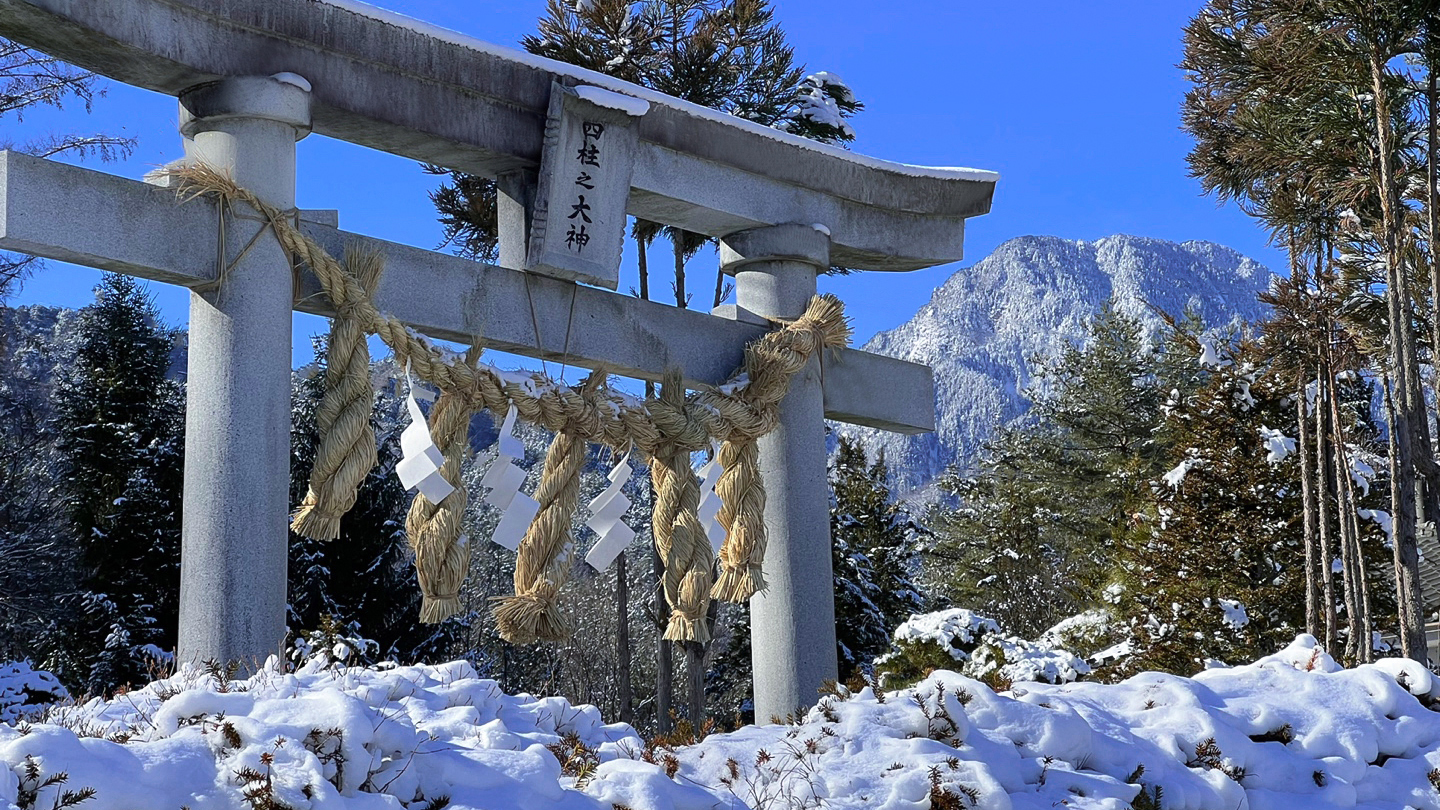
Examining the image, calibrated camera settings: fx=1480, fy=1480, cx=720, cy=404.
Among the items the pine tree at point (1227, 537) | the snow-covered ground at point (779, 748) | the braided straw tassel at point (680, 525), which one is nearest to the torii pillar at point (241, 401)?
the snow-covered ground at point (779, 748)

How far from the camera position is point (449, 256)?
5328mm

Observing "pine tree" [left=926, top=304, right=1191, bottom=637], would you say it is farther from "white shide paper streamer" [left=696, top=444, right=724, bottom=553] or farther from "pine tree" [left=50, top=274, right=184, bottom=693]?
"white shide paper streamer" [left=696, top=444, right=724, bottom=553]

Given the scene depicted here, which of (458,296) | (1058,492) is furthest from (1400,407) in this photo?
(1058,492)

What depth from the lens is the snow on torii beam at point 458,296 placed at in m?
4.40

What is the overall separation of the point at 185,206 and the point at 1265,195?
8.67 meters

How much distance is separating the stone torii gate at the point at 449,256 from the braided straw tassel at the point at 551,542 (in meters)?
0.27

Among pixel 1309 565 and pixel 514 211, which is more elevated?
pixel 514 211

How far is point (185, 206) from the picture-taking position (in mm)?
4672

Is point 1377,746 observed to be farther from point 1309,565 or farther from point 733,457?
point 1309,565

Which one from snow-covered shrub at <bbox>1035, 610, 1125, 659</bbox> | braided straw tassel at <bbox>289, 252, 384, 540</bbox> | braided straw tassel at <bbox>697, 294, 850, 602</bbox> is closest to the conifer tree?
snow-covered shrub at <bbox>1035, 610, 1125, 659</bbox>

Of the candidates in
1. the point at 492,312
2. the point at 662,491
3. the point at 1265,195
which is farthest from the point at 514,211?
the point at 1265,195

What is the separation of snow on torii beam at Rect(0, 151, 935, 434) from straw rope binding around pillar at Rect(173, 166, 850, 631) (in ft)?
0.42

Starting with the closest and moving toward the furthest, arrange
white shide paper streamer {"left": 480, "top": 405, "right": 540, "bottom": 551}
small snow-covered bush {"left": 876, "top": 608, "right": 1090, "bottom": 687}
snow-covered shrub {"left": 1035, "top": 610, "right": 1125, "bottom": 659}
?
white shide paper streamer {"left": 480, "top": 405, "right": 540, "bottom": 551} → small snow-covered bush {"left": 876, "top": 608, "right": 1090, "bottom": 687} → snow-covered shrub {"left": 1035, "top": 610, "right": 1125, "bottom": 659}

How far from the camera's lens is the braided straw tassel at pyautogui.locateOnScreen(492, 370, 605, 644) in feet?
17.4
